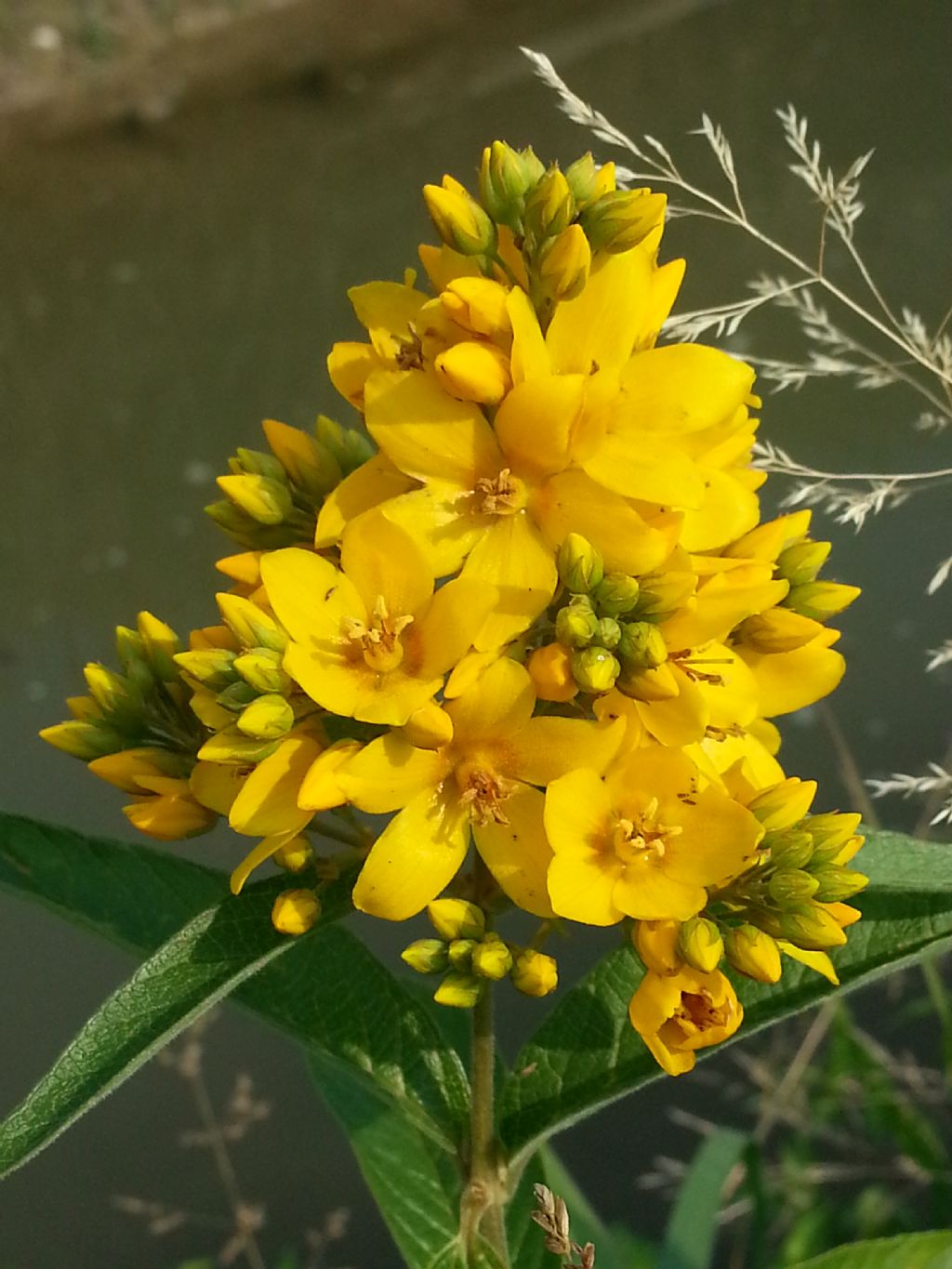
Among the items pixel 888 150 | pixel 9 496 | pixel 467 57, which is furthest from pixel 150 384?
pixel 888 150

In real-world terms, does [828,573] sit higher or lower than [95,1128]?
higher

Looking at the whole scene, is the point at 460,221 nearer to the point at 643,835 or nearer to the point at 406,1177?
the point at 643,835

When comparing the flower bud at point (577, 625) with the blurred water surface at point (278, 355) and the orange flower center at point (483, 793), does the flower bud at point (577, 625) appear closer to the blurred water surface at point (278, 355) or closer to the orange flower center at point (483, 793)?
the orange flower center at point (483, 793)

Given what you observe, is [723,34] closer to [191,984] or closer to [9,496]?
[9,496]

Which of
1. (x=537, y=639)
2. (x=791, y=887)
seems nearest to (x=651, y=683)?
(x=537, y=639)

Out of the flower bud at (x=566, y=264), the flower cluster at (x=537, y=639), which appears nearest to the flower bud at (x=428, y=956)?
the flower cluster at (x=537, y=639)

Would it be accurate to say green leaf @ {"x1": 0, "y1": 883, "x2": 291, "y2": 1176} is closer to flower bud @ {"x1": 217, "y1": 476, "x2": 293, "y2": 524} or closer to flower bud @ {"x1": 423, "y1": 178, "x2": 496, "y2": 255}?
flower bud @ {"x1": 217, "y1": 476, "x2": 293, "y2": 524}
